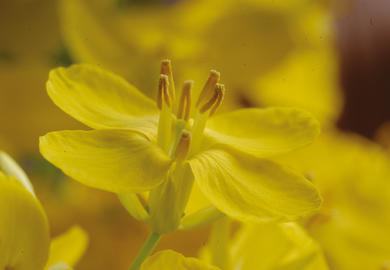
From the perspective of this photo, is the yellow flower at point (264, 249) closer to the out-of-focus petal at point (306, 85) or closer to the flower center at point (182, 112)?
the flower center at point (182, 112)

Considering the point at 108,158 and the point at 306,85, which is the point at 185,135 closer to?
the point at 108,158

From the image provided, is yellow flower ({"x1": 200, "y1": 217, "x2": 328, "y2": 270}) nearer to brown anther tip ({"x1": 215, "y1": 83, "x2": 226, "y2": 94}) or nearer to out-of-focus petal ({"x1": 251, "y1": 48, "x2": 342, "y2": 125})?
brown anther tip ({"x1": 215, "y1": 83, "x2": 226, "y2": 94})

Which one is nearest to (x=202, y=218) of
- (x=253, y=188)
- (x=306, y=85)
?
(x=253, y=188)

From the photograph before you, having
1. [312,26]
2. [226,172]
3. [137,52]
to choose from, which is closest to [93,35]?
[137,52]

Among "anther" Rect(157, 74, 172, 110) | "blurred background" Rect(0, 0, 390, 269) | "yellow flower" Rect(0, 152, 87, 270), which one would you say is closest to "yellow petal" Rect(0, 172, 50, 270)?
"yellow flower" Rect(0, 152, 87, 270)

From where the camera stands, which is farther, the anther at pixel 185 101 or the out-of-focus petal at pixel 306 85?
the out-of-focus petal at pixel 306 85

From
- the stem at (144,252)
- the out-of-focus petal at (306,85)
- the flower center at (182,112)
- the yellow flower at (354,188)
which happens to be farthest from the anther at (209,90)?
the out-of-focus petal at (306,85)
